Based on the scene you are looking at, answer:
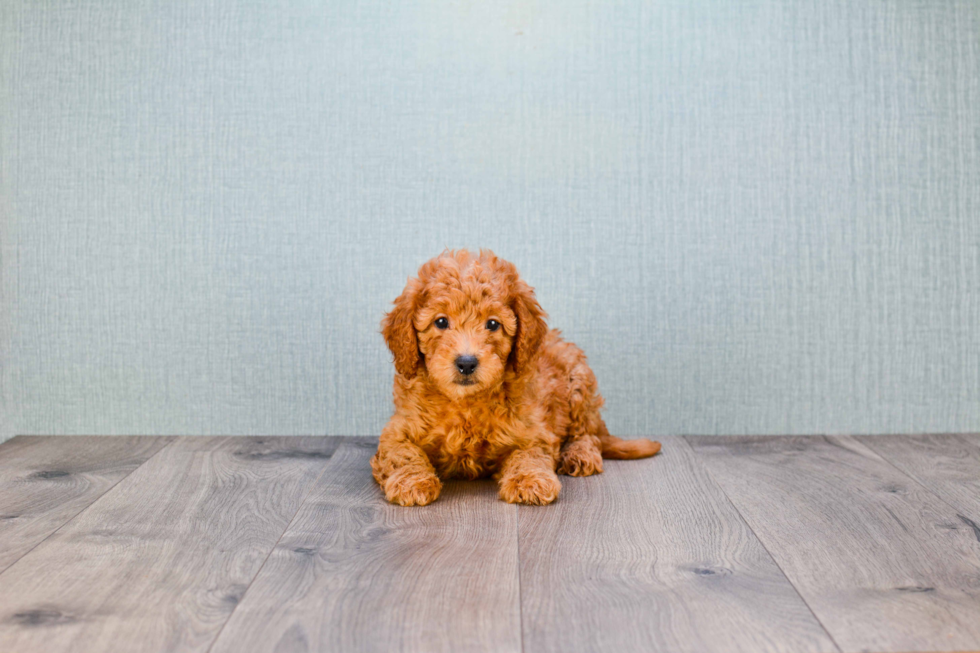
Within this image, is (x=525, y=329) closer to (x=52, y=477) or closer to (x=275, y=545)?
(x=275, y=545)

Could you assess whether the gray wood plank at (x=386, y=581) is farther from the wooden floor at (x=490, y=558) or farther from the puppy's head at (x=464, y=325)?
the puppy's head at (x=464, y=325)

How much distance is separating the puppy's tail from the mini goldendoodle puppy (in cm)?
19

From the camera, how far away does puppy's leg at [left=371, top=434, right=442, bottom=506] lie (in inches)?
92.1

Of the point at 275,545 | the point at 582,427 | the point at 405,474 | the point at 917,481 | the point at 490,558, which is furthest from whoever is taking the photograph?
the point at 582,427

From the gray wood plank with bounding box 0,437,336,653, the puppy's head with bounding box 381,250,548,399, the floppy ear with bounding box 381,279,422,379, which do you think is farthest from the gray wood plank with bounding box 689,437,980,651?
the gray wood plank with bounding box 0,437,336,653

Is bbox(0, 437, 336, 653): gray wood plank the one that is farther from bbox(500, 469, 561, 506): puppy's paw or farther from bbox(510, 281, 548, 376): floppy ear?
bbox(510, 281, 548, 376): floppy ear

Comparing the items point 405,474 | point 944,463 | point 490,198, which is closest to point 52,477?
point 405,474

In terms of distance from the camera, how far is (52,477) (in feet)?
8.71

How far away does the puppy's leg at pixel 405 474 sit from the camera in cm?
234

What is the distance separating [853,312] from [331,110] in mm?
2267

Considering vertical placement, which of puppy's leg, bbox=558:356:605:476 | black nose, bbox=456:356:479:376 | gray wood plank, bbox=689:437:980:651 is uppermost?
black nose, bbox=456:356:479:376

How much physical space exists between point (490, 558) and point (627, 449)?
1.07 metres

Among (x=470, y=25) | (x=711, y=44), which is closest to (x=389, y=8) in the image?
(x=470, y=25)

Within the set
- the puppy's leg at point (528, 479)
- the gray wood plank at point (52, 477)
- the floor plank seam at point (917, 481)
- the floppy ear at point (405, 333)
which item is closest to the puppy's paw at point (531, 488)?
the puppy's leg at point (528, 479)
